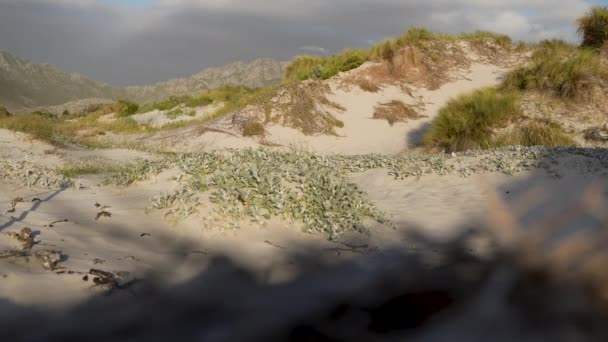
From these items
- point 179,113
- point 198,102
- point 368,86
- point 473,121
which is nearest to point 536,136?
point 473,121

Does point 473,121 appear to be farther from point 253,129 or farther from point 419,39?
point 419,39

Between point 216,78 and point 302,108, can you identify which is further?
point 216,78

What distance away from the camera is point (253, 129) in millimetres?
14750

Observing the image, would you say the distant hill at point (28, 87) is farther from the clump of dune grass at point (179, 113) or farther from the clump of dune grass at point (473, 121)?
the clump of dune grass at point (473, 121)

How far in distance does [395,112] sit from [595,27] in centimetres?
836

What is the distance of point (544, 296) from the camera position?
142 inches

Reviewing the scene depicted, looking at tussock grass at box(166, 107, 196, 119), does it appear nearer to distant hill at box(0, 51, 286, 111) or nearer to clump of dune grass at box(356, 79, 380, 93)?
clump of dune grass at box(356, 79, 380, 93)

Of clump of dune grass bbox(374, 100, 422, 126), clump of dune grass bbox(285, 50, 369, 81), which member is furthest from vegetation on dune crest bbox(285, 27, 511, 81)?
clump of dune grass bbox(374, 100, 422, 126)

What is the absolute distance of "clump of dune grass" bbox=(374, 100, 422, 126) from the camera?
1606 cm

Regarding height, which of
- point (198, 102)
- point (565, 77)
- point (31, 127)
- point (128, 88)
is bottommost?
point (128, 88)

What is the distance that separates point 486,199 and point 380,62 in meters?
13.7

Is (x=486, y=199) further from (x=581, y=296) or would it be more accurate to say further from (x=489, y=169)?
(x=581, y=296)

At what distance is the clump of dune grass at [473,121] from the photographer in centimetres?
1141

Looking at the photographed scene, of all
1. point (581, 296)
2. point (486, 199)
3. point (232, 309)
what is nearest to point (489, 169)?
point (486, 199)
